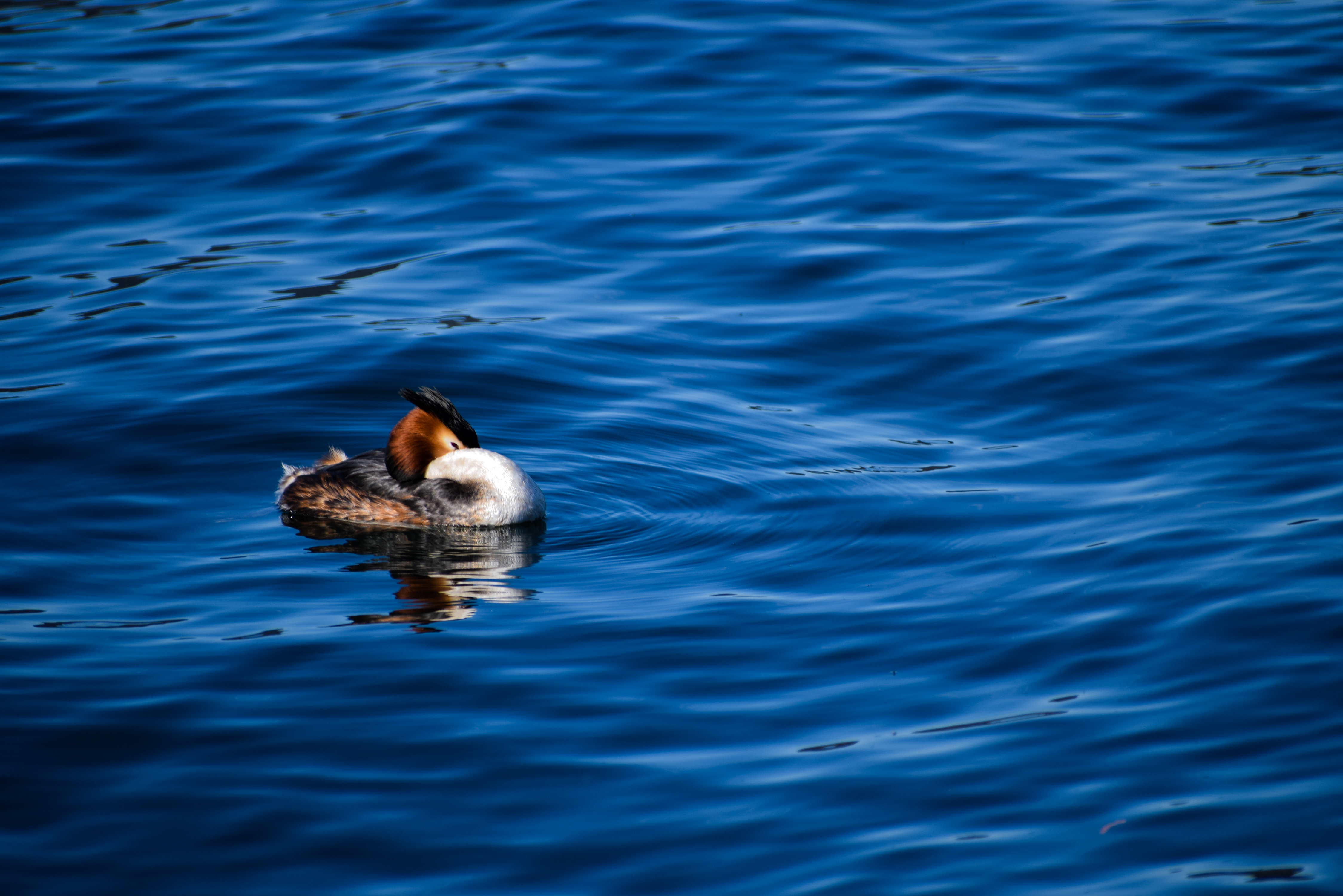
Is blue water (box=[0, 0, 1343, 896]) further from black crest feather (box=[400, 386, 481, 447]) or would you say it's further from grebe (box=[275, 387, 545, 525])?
black crest feather (box=[400, 386, 481, 447])

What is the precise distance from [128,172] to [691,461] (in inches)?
346

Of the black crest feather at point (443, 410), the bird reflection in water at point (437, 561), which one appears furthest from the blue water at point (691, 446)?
the black crest feather at point (443, 410)

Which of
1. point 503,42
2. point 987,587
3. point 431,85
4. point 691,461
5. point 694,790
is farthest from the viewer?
point 503,42

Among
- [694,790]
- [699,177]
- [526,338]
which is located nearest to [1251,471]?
[694,790]

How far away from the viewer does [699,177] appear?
15.5 metres

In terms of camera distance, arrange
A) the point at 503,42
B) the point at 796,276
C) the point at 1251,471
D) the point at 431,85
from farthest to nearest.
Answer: the point at 503,42 → the point at 431,85 → the point at 796,276 → the point at 1251,471

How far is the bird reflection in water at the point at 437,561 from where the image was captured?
7957 millimetres

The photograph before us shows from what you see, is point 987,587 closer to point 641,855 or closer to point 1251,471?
point 1251,471

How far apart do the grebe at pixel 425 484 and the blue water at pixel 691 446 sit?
0.55ft

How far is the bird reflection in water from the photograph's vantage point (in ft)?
26.1

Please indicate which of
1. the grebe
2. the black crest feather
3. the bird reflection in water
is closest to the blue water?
the bird reflection in water

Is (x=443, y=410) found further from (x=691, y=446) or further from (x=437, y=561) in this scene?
(x=691, y=446)

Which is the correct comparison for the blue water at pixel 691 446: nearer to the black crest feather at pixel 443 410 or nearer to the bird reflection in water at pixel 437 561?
the bird reflection in water at pixel 437 561

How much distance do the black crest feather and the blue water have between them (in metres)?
0.62
